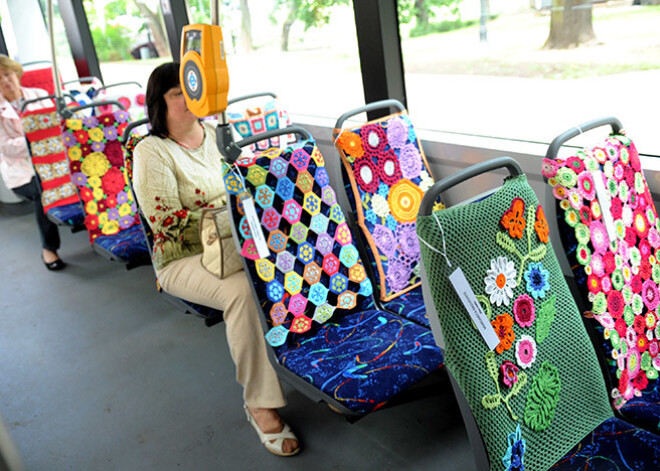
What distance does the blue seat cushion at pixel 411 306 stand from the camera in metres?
2.03

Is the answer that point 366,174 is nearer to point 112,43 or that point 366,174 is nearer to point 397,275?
point 397,275

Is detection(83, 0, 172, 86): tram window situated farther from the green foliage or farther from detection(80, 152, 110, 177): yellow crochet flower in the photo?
detection(80, 152, 110, 177): yellow crochet flower

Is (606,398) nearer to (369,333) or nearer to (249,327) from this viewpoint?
(369,333)

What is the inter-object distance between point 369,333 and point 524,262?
30.5 inches

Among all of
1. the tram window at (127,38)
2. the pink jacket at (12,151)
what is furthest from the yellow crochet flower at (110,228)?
the tram window at (127,38)

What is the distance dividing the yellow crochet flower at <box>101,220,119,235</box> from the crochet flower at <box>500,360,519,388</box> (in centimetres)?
245

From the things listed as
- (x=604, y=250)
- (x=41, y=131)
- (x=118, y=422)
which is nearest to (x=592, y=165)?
(x=604, y=250)

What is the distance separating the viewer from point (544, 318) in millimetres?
1280

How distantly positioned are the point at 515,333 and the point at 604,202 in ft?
1.45

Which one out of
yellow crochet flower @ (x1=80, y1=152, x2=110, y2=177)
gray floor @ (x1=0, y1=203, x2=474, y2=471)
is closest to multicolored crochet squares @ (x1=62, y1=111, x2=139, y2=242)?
yellow crochet flower @ (x1=80, y1=152, x2=110, y2=177)

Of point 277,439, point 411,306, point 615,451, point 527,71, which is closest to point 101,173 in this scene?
point 277,439

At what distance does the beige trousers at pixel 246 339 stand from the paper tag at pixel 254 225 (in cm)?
27

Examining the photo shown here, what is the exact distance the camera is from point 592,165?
1.44m

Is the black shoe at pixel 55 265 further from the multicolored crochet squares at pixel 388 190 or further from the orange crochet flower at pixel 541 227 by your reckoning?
the orange crochet flower at pixel 541 227
